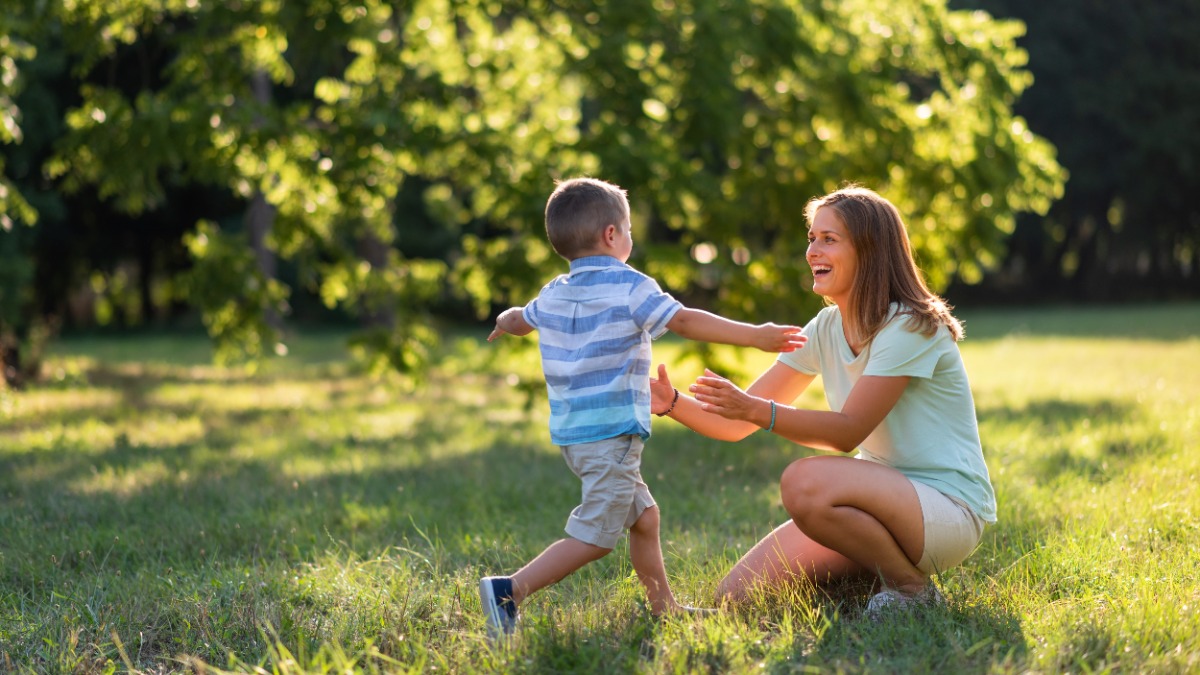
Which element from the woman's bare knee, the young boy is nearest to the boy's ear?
the young boy

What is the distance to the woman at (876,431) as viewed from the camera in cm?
368

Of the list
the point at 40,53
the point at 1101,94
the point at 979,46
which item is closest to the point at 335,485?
the point at 979,46

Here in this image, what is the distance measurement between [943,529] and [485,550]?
6.19ft

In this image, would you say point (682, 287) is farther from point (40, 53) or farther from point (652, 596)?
point (40, 53)

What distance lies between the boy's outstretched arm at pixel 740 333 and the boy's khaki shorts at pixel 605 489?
42cm

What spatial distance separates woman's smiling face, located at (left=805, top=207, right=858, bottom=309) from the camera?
3.85 m

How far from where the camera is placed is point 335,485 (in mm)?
6746

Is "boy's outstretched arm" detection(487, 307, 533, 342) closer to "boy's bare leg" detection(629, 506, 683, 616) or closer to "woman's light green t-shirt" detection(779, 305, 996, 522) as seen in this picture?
"boy's bare leg" detection(629, 506, 683, 616)

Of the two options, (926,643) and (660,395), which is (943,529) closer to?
(926,643)

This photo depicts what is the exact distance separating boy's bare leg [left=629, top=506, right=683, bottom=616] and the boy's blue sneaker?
43cm

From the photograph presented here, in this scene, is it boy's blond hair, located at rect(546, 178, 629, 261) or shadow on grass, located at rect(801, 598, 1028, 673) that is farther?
boy's blond hair, located at rect(546, 178, 629, 261)

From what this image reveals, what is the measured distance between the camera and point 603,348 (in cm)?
354

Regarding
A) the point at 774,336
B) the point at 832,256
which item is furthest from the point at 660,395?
the point at 832,256

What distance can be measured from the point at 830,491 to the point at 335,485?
12.7 ft
